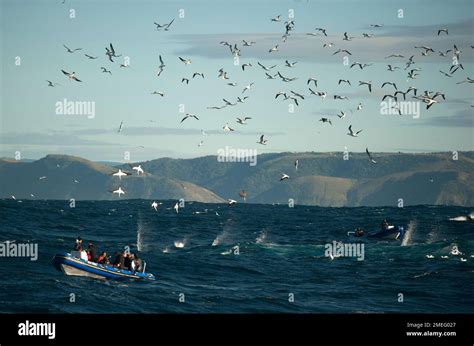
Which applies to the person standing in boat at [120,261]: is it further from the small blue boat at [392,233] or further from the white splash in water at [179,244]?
Result: the small blue boat at [392,233]

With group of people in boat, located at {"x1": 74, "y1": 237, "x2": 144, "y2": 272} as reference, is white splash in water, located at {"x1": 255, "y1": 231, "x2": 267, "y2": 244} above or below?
above

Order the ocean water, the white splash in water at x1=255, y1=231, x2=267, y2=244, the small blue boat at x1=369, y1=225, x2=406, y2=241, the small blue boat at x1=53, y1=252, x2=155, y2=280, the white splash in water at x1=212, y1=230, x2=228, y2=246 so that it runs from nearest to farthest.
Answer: the ocean water, the small blue boat at x1=53, y1=252, x2=155, y2=280, the white splash in water at x1=212, y1=230, x2=228, y2=246, the small blue boat at x1=369, y1=225, x2=406, y2=241, the white splash in water at x1=255, y1=231, x2=267, y2=244

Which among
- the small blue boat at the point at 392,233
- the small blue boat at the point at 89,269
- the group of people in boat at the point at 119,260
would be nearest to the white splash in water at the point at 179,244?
the small blue boat at the point at 392,233

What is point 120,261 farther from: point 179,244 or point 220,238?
point 220,238

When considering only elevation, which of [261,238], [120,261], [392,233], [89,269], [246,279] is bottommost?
[246,279]

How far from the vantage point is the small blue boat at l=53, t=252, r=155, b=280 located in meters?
55.4

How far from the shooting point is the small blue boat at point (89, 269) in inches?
2181

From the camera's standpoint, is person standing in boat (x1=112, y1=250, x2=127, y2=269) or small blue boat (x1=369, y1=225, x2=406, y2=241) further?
small blue boat (x1=369, y1=225, x2=406, y2=241)

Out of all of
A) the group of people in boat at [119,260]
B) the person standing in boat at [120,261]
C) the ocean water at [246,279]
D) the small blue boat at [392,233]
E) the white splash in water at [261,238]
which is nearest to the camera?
the ocean water at [246,279]

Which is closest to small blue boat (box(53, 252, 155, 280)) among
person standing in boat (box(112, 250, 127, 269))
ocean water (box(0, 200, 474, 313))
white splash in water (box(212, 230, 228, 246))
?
person standing in boat (box(112, 250, 127, 269))

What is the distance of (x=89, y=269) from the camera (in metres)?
55.7

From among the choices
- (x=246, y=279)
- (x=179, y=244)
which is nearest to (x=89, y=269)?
(x=246, y=279)

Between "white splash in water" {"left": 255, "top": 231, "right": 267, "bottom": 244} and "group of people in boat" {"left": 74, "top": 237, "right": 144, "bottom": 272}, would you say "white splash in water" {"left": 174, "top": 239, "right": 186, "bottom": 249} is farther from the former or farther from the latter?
"group of people in boat" {"left": 74, "top": 237, "right": 144, "bottom": 272}
